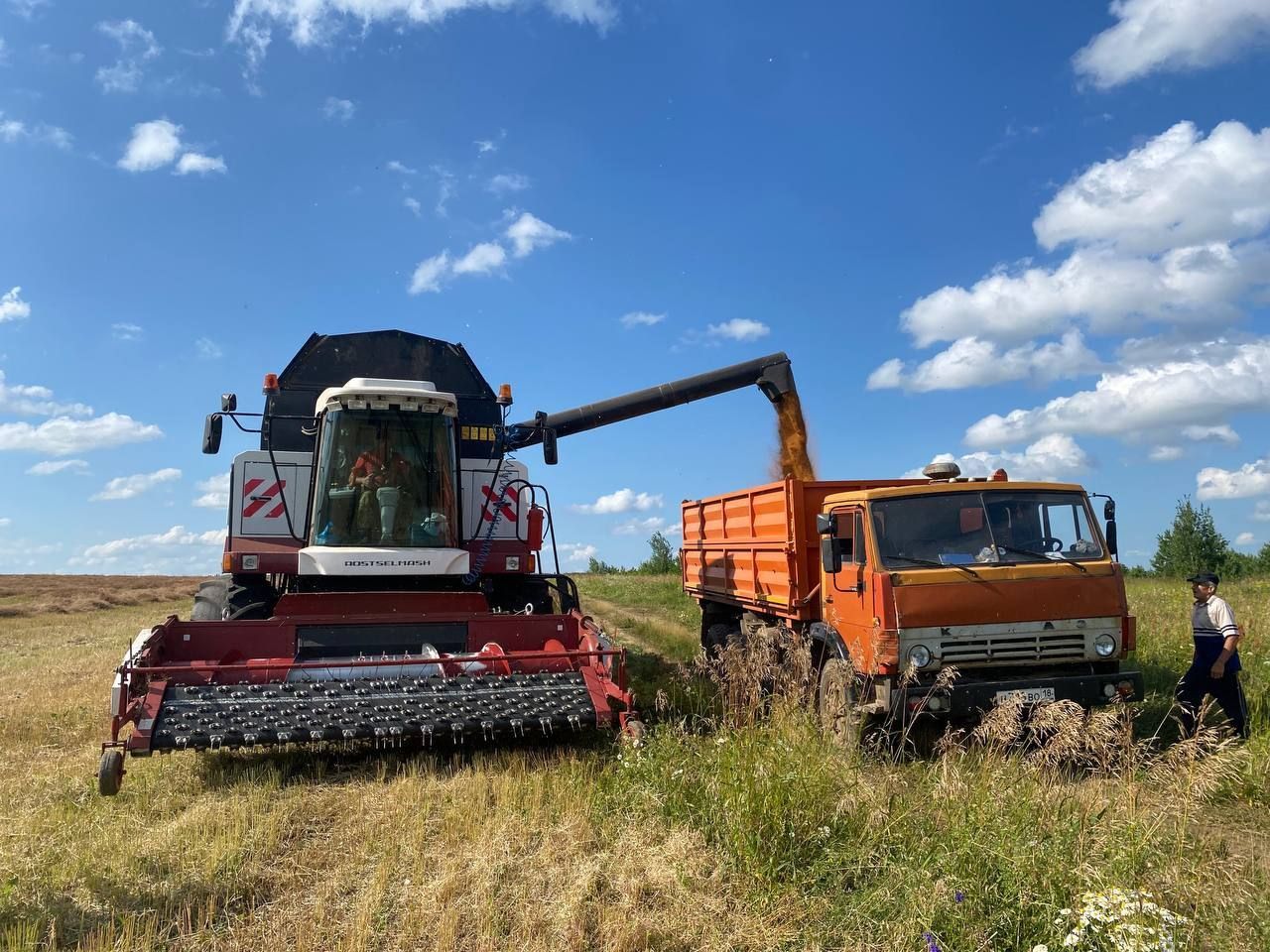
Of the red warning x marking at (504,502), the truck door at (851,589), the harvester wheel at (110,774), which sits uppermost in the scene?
the red warning x marking at (504,502)

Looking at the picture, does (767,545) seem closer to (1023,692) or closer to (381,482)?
(1023,692)

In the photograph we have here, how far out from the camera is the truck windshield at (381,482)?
328 inches

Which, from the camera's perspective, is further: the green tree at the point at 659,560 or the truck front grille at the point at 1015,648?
the green tree at the point at 659,560

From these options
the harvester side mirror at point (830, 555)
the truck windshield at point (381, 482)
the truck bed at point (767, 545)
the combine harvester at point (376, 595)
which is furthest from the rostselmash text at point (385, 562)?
the harvester side mirror at point (830, 555)

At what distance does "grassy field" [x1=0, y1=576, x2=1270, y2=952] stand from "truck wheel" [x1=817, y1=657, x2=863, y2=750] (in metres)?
0.37

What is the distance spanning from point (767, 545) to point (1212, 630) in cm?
385

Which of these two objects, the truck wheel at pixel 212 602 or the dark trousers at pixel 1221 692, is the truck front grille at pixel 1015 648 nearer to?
the dark trousers at pixel 1221 692

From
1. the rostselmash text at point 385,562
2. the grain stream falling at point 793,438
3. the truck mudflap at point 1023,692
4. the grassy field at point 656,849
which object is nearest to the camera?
the grassy field at point 656,849

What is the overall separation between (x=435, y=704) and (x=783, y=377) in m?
8.21

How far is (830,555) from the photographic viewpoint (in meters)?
7.44

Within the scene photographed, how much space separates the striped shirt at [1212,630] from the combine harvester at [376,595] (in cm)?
466

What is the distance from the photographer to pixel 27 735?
755 cm

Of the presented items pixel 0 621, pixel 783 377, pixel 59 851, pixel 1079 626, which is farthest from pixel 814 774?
pixel 0 621

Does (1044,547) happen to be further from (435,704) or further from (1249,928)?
(435,704)
